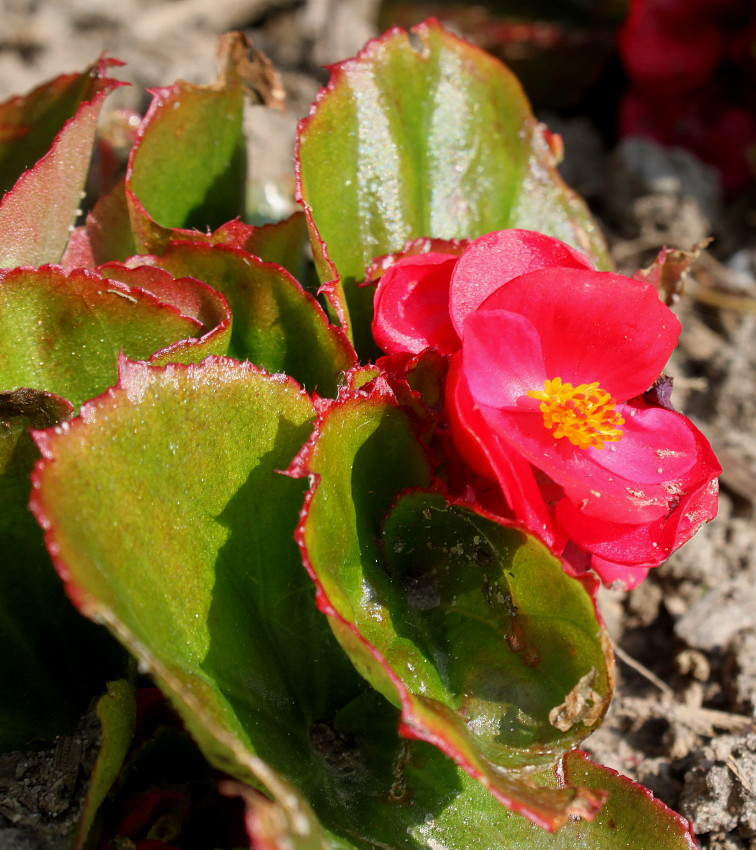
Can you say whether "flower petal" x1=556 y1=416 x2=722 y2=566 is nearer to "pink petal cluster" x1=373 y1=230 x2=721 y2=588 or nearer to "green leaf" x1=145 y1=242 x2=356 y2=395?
"pink petal cluster" x1=373 y1=230 x2=721 y2=588

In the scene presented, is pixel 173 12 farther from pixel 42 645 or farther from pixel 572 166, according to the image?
pixel 42 645

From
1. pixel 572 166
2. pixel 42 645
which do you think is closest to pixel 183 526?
pixel 42 645

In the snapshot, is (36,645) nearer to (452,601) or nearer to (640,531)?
(452,601)

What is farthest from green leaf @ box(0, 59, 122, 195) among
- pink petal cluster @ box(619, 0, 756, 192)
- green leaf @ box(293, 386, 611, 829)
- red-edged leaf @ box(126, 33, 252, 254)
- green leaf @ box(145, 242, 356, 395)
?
pink petal cluster @ box(619, 0, 756, 192)

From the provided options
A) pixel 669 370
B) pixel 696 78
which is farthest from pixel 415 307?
pixel 696 78

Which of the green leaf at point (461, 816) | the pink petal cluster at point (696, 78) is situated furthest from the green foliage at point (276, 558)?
the pink petal cluster at point (696, 78)

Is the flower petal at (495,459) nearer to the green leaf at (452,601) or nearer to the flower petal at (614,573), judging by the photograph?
the green leaf at (452,601)
